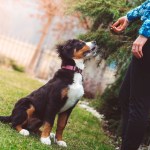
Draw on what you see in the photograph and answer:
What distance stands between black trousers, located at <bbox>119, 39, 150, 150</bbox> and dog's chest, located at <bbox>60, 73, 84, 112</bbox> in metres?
1.01

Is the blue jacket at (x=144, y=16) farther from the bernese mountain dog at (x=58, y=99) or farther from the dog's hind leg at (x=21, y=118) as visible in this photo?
the dog's hind leg at (x=21, y=118)

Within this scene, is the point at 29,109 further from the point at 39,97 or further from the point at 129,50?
the point at 129,50

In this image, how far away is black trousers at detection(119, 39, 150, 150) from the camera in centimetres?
402

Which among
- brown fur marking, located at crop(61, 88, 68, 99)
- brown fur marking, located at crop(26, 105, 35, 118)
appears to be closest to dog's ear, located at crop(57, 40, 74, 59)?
brown fur marking, located at crop(61, 88, 68, 99)

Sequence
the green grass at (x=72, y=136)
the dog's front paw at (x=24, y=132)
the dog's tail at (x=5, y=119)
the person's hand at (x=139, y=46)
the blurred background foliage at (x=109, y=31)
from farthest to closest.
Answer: the blurred background foliage at (x=109, y=31) < the dog's tail at (x=5, y=119) < the dog's front paw at (x=24, y=132) < the green grass at (x=72, y=136) < the person's hand at (x=139, y=46)

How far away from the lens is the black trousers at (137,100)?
402 cm

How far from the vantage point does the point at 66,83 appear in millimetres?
5117

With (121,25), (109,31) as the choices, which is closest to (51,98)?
(121,25)

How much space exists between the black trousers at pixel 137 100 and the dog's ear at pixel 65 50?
1.26 metres

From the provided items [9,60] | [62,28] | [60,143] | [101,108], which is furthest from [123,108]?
[62,28]

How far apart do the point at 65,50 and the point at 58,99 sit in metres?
0.61

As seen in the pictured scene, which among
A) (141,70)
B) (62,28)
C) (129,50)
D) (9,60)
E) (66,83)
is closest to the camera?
(141,70)

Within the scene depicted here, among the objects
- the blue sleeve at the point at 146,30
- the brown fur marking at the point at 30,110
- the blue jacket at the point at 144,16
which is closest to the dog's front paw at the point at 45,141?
the brown fur marking at the point at 30,110

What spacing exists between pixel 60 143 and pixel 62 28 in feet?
61.4
